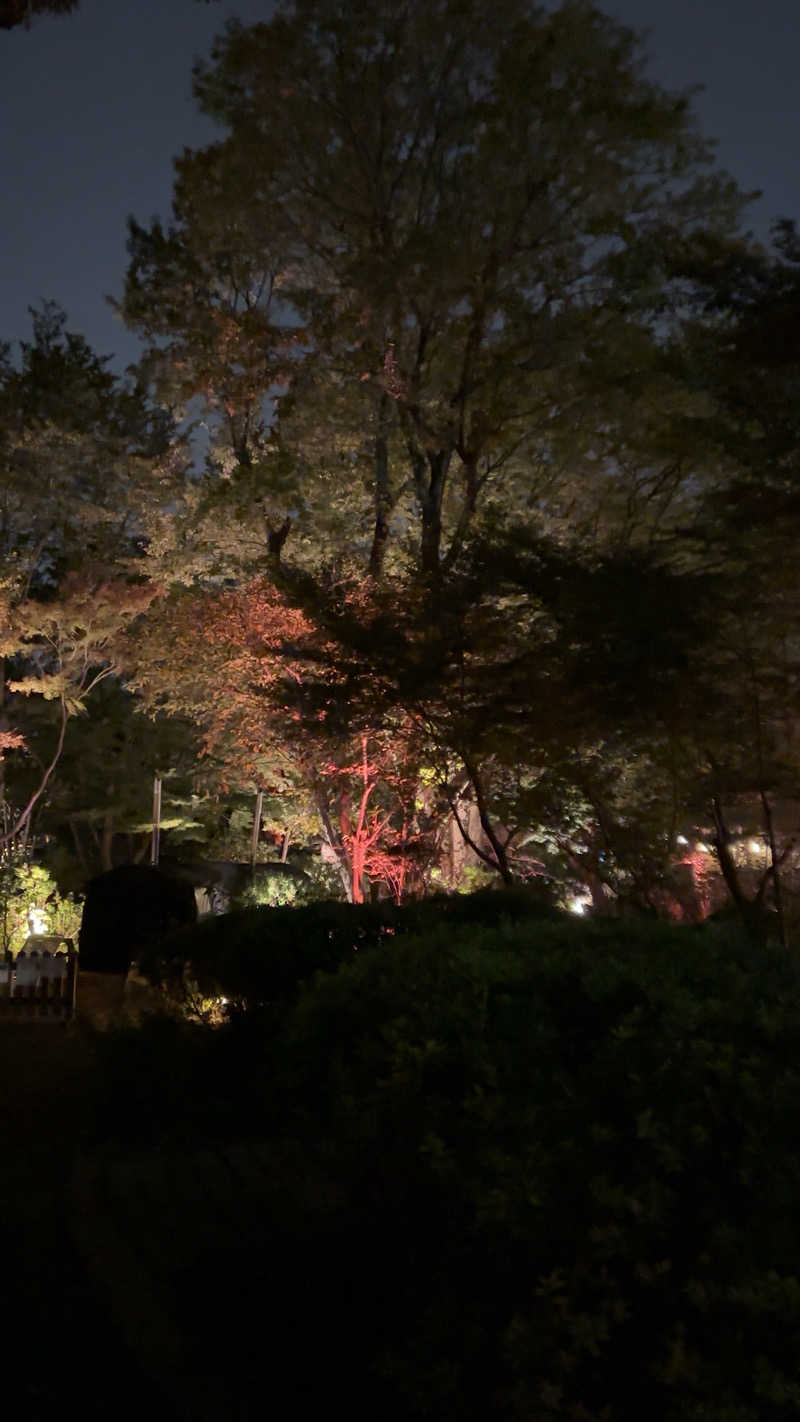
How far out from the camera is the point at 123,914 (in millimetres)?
9555

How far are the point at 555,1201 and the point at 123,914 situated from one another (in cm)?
752

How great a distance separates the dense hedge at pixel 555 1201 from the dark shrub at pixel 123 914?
20.3ft

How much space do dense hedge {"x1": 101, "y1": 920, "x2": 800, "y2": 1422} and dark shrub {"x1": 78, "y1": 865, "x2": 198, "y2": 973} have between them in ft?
20.3

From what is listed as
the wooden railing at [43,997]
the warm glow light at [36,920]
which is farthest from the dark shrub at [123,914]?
the warm glow light at [36,920]

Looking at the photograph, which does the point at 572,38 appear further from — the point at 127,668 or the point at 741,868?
the point at 127,668

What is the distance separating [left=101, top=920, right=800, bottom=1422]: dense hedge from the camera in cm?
240

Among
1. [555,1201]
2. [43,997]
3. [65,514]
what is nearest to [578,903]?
[43,997]

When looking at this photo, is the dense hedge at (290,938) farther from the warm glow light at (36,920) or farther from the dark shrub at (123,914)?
the warm glow light at (36,920)

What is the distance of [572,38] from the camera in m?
13.2

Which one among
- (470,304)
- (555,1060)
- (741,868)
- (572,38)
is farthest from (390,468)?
(555,1060)

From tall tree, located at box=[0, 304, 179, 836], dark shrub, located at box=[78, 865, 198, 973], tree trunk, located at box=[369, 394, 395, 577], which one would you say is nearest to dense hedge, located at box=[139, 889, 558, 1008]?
dark shrub, located at box=[78, 865, 198, 973]

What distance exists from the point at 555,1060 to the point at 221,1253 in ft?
3.71

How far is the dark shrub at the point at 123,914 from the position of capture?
9.51 m

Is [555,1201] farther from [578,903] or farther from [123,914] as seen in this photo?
[578,903]
